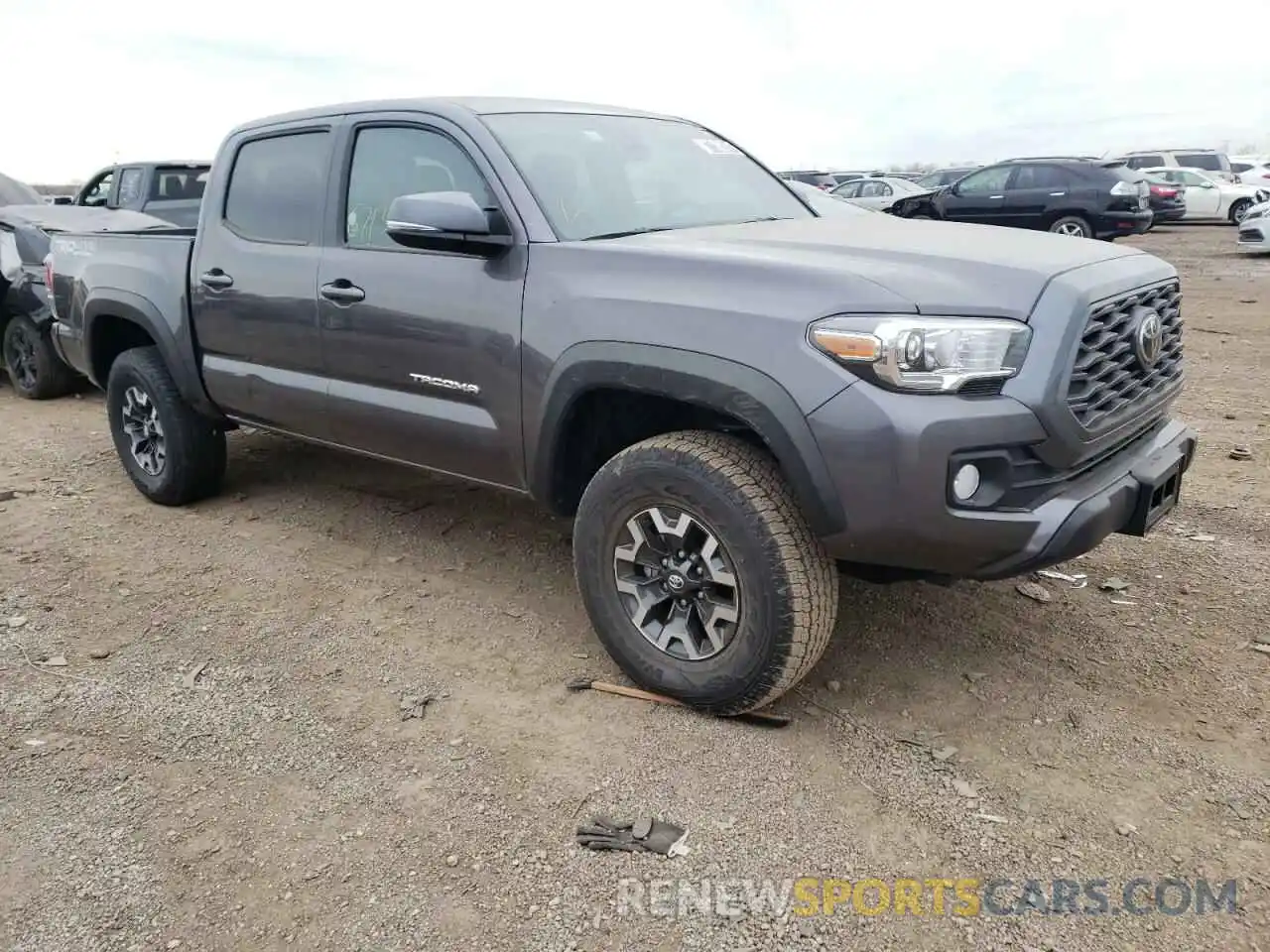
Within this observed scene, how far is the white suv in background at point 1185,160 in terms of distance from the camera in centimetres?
2517

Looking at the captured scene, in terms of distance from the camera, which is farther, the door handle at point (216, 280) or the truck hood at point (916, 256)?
the door handle at point (216, 280)

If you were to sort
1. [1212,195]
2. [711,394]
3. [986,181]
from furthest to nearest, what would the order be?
1. [1212,195]
2. [986,181]
3. [711,394]

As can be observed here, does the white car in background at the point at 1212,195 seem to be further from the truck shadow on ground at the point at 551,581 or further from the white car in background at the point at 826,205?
the truck shadow on ground at the point at 551,581

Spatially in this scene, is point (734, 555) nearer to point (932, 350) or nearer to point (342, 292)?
point (932, 350)

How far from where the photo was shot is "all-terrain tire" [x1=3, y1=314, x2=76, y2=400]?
7.95 metres

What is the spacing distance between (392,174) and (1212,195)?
908 inches

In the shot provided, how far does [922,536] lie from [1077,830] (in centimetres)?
84

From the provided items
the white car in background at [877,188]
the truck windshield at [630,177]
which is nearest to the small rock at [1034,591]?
the truck windshield at [630,177]

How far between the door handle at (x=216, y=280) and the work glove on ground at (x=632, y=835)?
2.96 m

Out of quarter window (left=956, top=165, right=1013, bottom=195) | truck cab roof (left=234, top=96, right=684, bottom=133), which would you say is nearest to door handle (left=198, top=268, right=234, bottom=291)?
truck cab roof (left=234, top=96, right=684, bottom=133)

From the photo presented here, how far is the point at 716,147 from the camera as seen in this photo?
4.35 m

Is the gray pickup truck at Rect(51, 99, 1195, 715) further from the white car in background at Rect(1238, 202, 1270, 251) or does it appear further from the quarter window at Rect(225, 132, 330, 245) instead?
the white car in background at Rect(1238, 202, 1270, 251)

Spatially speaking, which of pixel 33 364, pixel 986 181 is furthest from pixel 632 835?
pixel 986 181

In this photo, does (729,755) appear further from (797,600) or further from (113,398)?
(113,398)
